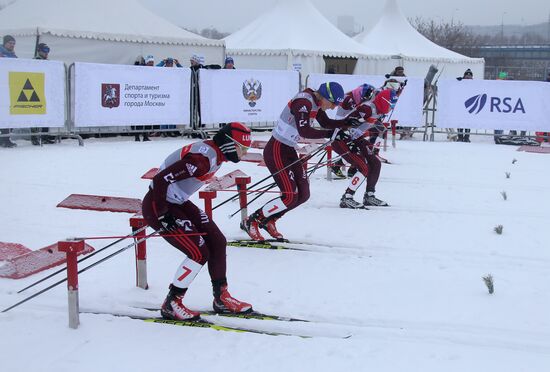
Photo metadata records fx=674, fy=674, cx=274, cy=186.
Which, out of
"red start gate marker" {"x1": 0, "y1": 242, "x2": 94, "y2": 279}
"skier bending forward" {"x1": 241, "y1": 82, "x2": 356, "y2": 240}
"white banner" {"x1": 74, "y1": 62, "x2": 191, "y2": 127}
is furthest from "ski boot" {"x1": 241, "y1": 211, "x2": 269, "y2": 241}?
"white banner" {"x1": 74, "y1": 62, "x2": 191, "y2": 127}

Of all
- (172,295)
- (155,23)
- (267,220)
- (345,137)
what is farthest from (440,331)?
(155,23)

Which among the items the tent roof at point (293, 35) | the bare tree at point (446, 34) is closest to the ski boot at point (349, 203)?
the tent roof at point (293, 35)

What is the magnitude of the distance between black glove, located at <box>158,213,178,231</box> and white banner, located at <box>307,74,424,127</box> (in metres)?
13.1

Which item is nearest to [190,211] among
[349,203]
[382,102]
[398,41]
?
[349,203]

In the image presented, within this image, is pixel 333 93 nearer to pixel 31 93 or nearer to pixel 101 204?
pixel 101 204

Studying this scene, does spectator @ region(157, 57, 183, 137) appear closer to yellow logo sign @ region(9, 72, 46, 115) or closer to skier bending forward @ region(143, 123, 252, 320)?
yellow logo sign @ region(9, 72, 46, 115)

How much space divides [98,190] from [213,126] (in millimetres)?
7207

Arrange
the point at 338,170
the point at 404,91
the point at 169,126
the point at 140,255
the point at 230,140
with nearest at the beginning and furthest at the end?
the point at 230,140 → the point at 140,255 → the point at 338,170 → the point at 169,126 → the point at 404,91

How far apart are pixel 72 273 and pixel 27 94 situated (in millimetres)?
9561

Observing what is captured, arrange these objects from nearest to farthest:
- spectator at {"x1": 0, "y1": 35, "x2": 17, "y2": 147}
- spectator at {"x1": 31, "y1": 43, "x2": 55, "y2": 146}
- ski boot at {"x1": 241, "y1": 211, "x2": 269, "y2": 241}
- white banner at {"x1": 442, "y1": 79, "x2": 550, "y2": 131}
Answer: ski boot at {"x1": 241, "y1": 211, "x2": 269, "y2": 241} < spectator at {"x1": 0, "y1": 35, "x2": 17, "y2": 147} < spectator at {"x1": 31, "y1": 43, "x2": 55, "y2": 146} < white banner at {"x1": 442, "y1": 79, "x2": 550, "y2": 131}

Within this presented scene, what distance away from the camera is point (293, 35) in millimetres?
23531

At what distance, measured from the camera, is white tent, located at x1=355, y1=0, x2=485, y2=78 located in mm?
25266

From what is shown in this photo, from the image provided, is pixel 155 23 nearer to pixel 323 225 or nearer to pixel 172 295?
pixel 323 225

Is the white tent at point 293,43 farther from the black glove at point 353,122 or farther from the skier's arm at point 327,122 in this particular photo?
the skier's arm at point 327,122
